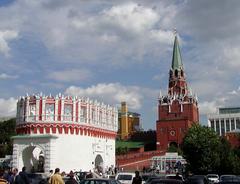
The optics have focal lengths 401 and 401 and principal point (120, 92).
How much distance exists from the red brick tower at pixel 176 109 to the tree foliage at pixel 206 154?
164ft

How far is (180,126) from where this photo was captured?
4267 inches

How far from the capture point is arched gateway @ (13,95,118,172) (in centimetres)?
5012

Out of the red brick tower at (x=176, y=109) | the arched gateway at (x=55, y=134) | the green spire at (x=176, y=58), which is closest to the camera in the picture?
the arched gateway at (x=55, y=134)

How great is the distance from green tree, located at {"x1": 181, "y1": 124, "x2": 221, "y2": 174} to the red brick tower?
51.6 meters

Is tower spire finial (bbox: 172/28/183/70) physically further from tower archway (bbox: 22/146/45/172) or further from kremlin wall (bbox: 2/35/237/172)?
tower archway (bbox: 22/146/45/172)

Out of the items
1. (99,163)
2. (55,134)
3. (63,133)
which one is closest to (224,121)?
(99,163)

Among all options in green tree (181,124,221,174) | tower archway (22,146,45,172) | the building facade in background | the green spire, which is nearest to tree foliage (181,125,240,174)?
green tree (181,124,221,174)

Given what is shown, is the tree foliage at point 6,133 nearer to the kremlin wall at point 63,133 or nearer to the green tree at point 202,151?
the kremlin wall at point 63,133

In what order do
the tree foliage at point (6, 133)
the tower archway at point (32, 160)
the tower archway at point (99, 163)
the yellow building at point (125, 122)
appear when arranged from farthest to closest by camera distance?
the yellow building at point (125, 122), the tree foliage at point (6, 133), the tower archway at point (99, 163), the tower archway at point (32, 160)

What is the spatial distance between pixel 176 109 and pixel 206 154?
201 ft

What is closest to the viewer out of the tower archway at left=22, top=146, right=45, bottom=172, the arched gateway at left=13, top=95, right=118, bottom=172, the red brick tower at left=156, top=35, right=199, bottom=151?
the arched gateway at left=13, top=95, right=118, bottom=172

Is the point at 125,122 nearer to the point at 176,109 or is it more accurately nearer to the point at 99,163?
the point at 176,109

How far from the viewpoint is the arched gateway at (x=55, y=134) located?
50.1 metres

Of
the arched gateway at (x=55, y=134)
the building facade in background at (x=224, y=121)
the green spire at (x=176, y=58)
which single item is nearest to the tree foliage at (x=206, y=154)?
the arched gateway at (x=55, y=134)
